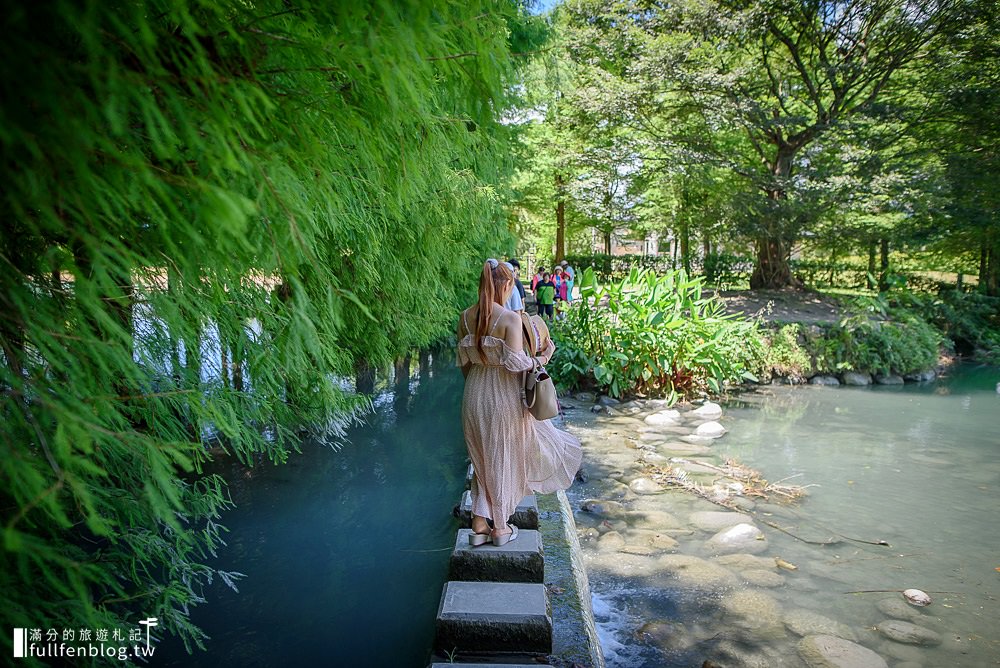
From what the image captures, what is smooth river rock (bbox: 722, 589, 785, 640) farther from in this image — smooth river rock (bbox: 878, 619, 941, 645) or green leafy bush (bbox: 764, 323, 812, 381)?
green leafy bush (bbox: 764, 323, 812, 381)

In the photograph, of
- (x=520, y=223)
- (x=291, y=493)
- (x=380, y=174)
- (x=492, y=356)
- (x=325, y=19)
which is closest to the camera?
(x=325, y=19)

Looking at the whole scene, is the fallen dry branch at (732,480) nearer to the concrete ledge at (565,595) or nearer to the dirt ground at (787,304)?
the concrete ledge at (565,595)

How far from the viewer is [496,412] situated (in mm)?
3461

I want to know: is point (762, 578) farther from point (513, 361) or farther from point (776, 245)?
point (776, 245)

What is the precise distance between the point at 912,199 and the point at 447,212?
14.2 metres

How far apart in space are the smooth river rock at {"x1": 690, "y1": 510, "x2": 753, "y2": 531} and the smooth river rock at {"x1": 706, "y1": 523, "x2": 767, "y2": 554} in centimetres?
15

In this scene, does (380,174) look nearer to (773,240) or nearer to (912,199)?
(912,199)

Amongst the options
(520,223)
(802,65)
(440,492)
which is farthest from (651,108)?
(440,492)

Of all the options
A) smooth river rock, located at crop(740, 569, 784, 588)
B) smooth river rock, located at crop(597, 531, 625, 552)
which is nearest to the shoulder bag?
smooth river rock, located at crop(597, 531, 625, 552)

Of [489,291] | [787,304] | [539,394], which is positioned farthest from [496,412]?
[787,304]

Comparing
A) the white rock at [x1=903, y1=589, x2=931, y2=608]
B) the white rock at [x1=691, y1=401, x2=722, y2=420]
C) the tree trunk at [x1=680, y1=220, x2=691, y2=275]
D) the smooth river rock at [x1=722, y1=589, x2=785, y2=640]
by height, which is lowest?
the white rock at [x1=903, y1=589, x2=931, y2=608]

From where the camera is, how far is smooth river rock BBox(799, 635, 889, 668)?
3.81 meters

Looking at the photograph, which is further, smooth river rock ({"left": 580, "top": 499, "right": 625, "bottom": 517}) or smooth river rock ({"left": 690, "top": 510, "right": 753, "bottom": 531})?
smooth river rock ({"left": 580, "top": 499, "right": 625, "bottom": 517})

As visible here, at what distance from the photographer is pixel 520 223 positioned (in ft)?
86.7
